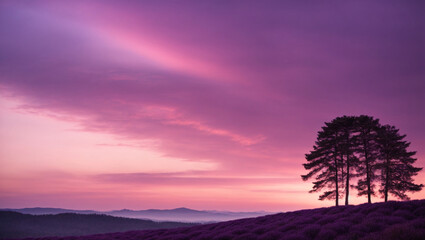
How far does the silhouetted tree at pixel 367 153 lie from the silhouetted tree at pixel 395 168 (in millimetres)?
862

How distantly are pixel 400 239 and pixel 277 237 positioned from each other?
233 inches

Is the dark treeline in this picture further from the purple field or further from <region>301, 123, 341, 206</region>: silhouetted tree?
the purple field

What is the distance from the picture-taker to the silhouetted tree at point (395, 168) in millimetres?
41531

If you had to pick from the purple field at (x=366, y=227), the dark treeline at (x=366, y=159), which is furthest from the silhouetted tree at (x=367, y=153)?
the purple field at (x=366, y=227)

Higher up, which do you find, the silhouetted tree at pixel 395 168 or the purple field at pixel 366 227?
the silhouetted tree at pixel 395 168

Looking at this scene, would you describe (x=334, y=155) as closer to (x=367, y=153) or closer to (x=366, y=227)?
(x=367, y=153)

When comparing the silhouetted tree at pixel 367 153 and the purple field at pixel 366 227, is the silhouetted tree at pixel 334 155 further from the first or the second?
the purple field at pixel 366 227

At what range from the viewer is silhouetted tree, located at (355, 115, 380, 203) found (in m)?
41.3

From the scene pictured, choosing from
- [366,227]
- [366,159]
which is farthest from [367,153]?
[366,227]

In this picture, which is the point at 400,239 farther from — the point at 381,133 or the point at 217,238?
the point at 381,133

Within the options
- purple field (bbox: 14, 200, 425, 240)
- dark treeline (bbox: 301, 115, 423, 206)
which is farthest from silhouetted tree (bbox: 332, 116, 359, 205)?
purple field (bbox: 14, 200, 425, 240)

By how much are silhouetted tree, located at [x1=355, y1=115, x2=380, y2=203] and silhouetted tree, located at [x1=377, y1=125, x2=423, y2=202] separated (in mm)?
862

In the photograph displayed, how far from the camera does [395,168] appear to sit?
138 feet

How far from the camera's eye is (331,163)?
139ft
